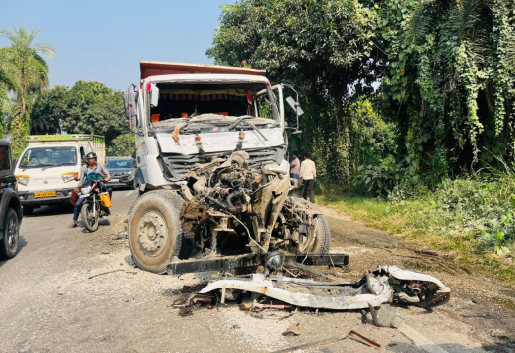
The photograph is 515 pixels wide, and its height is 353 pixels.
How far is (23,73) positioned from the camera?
34750mm

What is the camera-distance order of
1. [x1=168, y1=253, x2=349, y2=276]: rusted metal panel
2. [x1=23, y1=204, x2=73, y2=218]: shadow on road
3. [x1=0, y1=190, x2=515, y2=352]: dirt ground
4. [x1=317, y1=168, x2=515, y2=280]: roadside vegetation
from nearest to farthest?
1. [x1=0, y1=190, x2=515, y2=352]: dirt ground
2. [x1=168, y1=253, x2=349, y2=276]: rusted metal panel
3. [x1=317, y1=168, x2=515, y2=280]: roadside vegetation
4. [x1=23, y1=204, x2=73, y2=218]: shadow on road

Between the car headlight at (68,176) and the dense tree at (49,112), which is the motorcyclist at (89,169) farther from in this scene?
the dense tree at (49,112)

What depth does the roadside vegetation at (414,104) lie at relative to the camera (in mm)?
8000

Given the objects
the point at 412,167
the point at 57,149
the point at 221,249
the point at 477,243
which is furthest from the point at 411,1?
the point at 57,149

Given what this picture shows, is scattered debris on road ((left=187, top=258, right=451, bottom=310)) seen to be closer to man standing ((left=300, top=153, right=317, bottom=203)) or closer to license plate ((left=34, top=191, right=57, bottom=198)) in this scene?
man standing ((left=300, top=153, right=317, bottom=203))

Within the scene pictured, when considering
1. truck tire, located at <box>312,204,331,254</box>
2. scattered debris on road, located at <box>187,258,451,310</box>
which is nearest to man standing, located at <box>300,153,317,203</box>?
truck tire, located at <box>312,204,331,254</box>

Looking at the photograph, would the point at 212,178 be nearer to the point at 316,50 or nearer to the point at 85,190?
the point at 85,190

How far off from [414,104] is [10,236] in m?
9.29

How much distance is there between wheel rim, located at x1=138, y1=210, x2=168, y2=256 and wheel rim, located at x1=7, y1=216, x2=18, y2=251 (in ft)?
10.4

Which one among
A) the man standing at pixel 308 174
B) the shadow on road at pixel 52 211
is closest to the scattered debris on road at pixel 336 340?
the man standing at pixel 308 174

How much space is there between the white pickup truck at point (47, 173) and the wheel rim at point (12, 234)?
15.5 ft

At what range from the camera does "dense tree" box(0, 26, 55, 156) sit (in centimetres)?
3388

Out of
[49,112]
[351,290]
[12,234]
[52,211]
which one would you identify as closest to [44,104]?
[49,112]

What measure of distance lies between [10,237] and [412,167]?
29.5 feet
